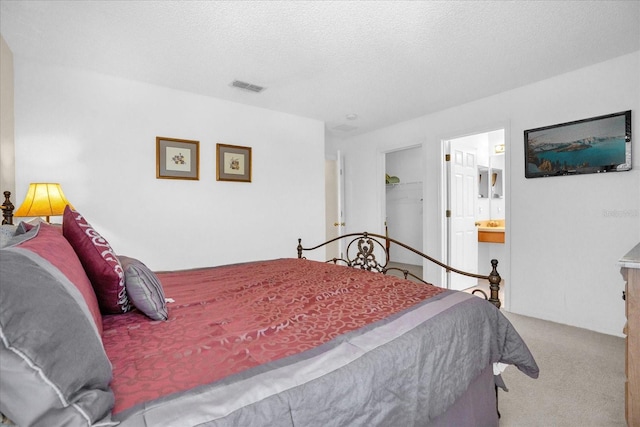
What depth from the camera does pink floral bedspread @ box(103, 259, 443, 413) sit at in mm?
848

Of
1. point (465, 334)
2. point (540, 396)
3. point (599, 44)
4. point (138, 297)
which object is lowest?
point (540, 396)

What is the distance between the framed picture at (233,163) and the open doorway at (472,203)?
2.71 meters

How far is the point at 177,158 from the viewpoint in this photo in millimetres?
3396

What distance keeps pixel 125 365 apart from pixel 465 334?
1238mm

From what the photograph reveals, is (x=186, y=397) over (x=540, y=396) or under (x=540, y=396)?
over

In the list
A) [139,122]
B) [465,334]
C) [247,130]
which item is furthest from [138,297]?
[247,130]

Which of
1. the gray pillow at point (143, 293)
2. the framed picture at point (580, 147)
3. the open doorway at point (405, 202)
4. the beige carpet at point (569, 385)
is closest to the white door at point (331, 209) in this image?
the open doorway at point (405, 202)

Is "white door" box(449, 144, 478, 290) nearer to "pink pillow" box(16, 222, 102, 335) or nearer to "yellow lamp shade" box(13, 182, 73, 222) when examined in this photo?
"pink pillow" box(16, 222, 102, 335)

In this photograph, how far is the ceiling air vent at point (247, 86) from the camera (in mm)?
3260

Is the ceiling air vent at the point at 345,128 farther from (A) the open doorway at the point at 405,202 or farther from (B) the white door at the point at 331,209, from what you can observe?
(A) the open doorway at the point at 405,202

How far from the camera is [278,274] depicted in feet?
6.97

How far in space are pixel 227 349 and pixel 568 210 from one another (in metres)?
3.59

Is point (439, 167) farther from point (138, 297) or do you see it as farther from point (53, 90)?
point (53, 90)

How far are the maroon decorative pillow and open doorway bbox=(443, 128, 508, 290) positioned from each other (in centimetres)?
384
